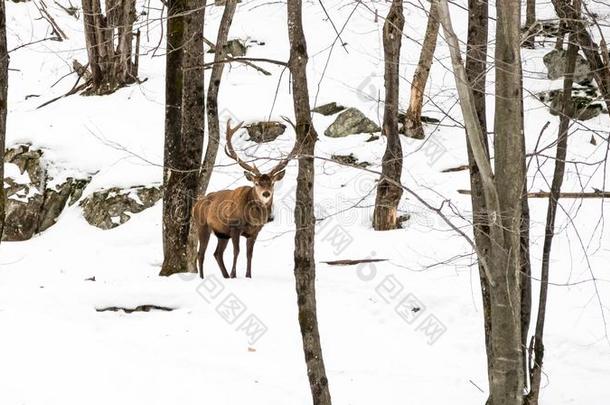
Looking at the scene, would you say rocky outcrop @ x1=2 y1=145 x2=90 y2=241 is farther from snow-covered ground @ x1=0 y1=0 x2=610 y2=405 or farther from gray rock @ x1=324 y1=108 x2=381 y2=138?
gray rock @ x1=324 y1=108 x2=381 y2=138

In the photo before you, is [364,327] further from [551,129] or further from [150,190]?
[551,129]

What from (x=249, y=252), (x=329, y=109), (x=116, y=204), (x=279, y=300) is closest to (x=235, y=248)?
(x=249, y=252)

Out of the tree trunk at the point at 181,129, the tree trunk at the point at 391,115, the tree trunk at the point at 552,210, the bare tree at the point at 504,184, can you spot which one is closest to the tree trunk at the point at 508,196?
the bare tree at the point at 504,184

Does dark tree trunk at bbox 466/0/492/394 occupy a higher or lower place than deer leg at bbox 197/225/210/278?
higher

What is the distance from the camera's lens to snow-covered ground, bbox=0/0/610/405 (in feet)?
23.9

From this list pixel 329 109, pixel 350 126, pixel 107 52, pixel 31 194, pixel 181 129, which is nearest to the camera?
pixel 181 129

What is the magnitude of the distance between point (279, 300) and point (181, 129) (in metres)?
2.69

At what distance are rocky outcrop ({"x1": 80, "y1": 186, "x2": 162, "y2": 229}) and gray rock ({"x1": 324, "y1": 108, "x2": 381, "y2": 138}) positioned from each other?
12.9ft

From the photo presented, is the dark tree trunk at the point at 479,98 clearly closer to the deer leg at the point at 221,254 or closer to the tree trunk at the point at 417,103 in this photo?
the deer leg at the point at 221,254

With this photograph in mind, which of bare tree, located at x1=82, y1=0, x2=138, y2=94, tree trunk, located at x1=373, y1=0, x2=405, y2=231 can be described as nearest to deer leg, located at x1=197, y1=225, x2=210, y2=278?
tree trunk, located at x1=373, y1=0, x2=405, y2=231

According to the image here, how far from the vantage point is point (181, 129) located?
10656mm

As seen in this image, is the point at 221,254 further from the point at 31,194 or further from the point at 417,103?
the point at 417,103

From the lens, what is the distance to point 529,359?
6883 millimetres

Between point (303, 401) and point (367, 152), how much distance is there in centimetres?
958
